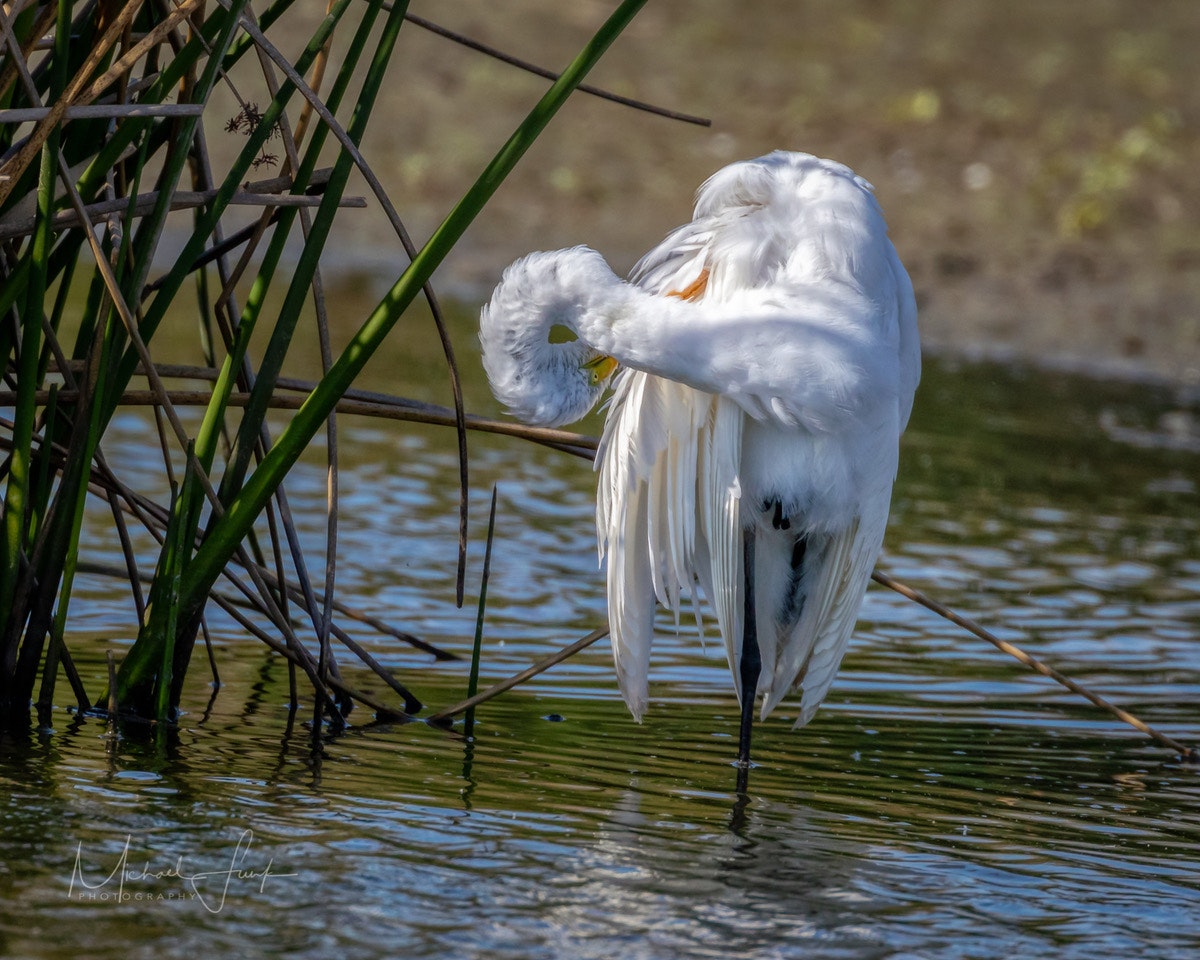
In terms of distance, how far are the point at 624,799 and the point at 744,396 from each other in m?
0.89

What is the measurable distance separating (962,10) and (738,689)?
573 inches

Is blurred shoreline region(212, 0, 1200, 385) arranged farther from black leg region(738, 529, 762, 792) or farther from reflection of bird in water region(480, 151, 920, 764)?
black leg region(738, 529, 762, 792)

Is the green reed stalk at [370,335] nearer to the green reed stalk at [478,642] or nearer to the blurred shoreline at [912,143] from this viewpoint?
the green reed stalk at [478,642]

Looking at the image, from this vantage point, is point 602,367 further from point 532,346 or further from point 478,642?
point 478,642

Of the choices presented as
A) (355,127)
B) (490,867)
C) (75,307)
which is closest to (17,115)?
(355,127)

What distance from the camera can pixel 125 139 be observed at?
131 inches

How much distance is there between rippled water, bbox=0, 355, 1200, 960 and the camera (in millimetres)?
2779

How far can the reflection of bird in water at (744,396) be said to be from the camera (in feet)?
12.0

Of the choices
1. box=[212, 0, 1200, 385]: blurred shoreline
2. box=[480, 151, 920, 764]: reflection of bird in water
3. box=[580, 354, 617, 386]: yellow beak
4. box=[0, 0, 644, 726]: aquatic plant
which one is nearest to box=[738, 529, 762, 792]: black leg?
box=[480, 151, 920, 764]: reflection of bird in water

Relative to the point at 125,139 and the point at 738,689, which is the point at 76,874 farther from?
the point at 738,689

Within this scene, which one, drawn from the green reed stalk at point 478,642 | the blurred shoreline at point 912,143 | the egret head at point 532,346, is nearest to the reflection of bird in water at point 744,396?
the egret head at point 532,346

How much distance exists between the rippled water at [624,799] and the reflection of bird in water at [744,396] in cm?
33

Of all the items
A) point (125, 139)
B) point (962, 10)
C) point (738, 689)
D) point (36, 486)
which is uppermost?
point (962, 10)

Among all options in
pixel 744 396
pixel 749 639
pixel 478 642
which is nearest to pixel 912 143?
pixel 749 639
